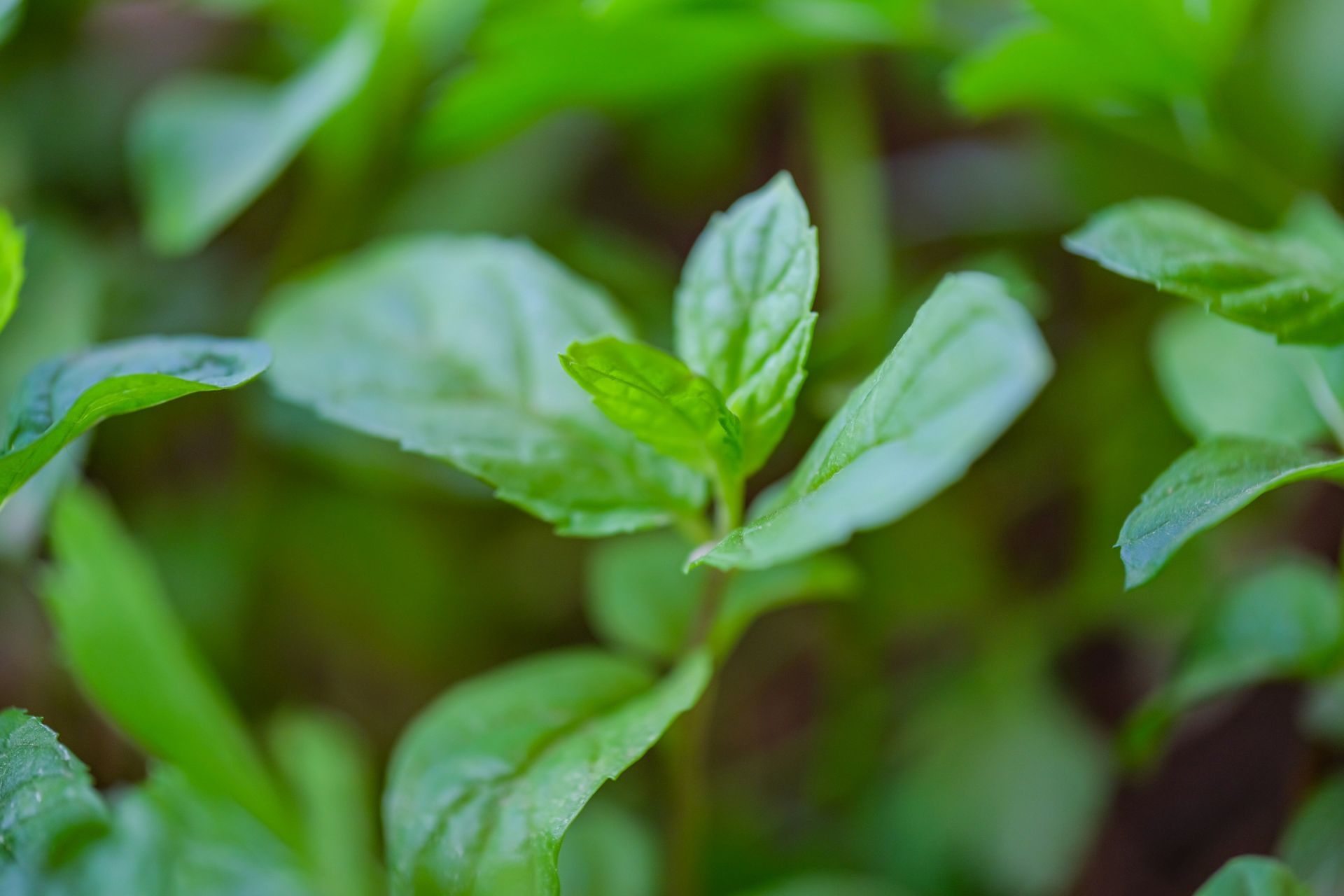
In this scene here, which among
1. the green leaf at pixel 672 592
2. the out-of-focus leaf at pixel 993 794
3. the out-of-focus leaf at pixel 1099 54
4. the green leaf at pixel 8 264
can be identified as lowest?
the out-of-focus leaf at pixel 993 794

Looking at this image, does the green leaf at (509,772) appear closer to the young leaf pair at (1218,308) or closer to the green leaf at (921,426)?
the green leaf at (921,426)

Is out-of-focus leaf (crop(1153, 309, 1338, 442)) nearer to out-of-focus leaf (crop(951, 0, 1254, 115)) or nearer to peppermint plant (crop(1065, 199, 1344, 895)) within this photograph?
peppermint plant (crop(1065, 199, 1344, 895))

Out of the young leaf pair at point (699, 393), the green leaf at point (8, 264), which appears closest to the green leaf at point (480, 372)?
the young leaf pair at point (699, 393)

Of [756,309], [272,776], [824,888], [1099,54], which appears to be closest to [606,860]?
[824,888]

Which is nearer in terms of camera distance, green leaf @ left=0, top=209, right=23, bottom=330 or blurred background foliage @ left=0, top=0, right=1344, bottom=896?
green leaf @ left=0, top=209, right=23, bottom=330

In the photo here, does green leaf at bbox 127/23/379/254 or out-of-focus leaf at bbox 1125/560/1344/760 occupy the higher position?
green leaf at bbox 127/23/379/254

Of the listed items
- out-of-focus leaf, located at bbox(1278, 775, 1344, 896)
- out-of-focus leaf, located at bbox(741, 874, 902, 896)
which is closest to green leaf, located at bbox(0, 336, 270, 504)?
out-of-focus leaf, located at bbox(741, 874, 902, 896)

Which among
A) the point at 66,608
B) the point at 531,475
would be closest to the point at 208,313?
the point at 66,608
